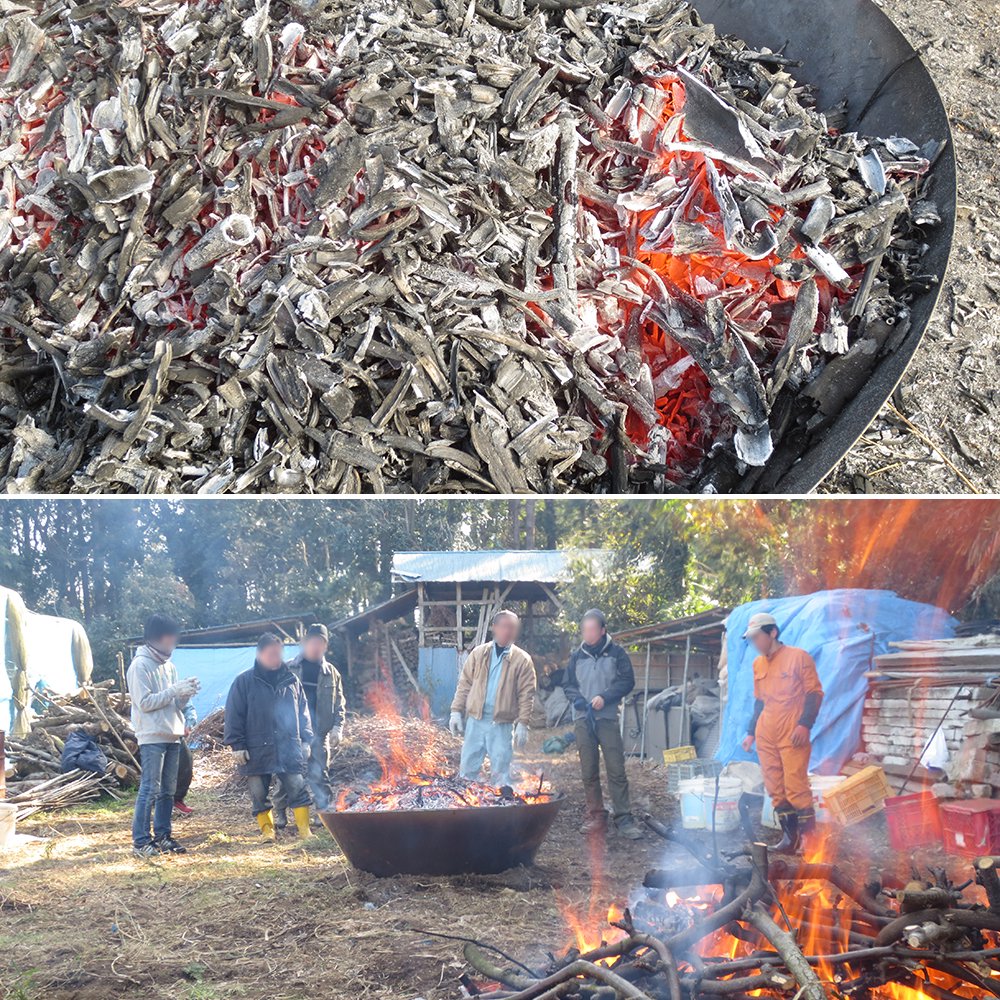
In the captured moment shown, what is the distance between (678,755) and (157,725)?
1061 millimetres

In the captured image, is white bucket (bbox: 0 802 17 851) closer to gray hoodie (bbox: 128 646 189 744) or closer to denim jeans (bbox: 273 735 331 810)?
gray hoodie (bbox: 128 646 189 744)

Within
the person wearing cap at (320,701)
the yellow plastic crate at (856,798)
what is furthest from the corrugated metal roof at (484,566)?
the yellow plastic crate at (856,798)

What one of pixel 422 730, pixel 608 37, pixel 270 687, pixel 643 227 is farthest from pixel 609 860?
pixel 608 37

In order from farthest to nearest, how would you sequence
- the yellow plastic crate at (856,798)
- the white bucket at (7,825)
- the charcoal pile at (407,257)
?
the charcoal pile at (407,257) < the yellow plastic crate at (856,798) < the white bucket at (7,825)

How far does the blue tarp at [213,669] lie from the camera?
188 cm

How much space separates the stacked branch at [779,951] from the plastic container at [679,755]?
23 centimetres

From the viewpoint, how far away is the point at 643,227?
3.12m

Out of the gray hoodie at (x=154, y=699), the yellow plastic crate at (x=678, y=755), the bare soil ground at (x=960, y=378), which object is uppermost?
the bare soil ground at (x=960, y=378)

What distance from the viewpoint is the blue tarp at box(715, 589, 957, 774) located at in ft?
6.44

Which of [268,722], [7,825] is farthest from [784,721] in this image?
[7,825]

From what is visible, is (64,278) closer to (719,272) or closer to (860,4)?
(719,272)

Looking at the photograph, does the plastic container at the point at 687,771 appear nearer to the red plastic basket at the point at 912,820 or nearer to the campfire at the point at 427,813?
the campfire at the point at 427,813

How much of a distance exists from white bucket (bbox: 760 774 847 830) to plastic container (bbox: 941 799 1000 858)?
24cm

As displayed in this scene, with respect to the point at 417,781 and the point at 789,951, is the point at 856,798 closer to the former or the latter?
the point at 789,951
